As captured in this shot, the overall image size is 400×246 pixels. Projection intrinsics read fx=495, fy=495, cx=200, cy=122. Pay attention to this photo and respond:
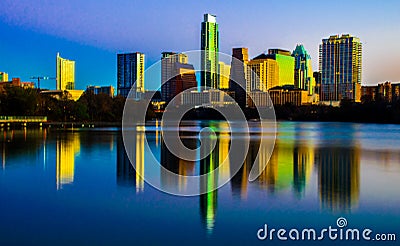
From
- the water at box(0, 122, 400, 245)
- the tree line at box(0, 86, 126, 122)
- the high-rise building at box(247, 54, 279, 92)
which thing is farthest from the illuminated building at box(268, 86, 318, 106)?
the water at box(0, 122, 400, 245)

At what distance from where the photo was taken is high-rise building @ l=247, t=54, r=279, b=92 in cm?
10862

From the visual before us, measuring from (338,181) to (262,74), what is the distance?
4891 inches

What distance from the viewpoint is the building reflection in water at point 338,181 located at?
10.2 metres

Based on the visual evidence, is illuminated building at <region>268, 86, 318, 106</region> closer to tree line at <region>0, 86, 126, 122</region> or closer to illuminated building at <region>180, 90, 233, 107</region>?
illuminated building at <region>180, 90, 233, 107</region>

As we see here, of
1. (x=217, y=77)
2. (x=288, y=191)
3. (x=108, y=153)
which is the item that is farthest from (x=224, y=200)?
(x=217, y=77)

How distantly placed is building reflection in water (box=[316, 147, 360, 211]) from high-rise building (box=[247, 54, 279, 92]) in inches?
3295

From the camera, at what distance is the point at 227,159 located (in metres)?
18.5

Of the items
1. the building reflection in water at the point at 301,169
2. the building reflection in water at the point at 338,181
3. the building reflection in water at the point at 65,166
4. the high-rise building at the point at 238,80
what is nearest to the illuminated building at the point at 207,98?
the high-rise building at the point at 238,80

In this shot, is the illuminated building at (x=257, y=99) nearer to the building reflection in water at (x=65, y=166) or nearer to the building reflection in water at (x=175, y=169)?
the building reflection in water at (x=65, y=166)

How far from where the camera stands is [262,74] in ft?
445

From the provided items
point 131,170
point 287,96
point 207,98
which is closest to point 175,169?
point 131,170

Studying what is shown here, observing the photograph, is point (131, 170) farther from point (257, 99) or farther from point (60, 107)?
point (257, 99)

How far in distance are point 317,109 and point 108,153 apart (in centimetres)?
9231

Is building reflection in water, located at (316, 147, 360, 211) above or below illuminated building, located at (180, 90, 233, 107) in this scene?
below
